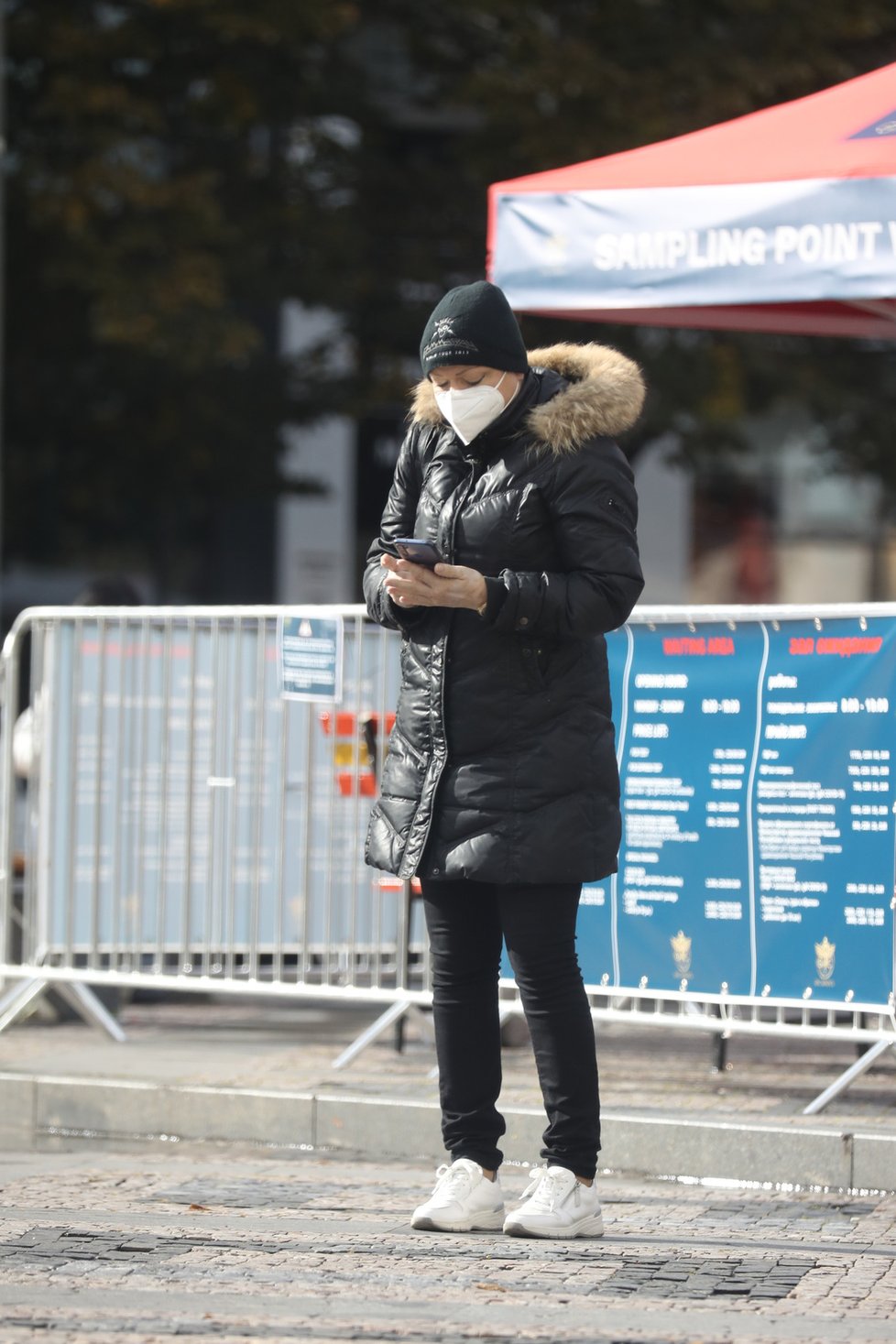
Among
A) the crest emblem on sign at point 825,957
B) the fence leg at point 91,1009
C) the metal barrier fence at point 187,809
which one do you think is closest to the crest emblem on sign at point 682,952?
the crest emblem on sign at point 825,957

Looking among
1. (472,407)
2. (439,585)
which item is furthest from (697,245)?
(439,585)

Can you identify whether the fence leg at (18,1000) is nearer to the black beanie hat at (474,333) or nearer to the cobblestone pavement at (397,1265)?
the cobblestone pavement at (397,1265)

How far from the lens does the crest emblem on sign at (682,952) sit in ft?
20.6

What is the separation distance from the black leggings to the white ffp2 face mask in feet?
3.44

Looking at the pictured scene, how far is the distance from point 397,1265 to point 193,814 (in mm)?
3063

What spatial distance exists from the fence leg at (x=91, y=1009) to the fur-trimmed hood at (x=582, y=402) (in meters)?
3.10

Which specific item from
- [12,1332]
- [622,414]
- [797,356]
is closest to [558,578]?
[622,414]

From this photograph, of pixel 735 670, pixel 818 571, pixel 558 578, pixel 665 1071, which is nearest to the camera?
pixel 558 578

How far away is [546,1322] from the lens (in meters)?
4.00

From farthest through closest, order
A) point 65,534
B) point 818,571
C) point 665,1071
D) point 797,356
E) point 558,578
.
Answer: point 818,571 → point 65,534 → point 797,356 → point 665,1071 → point 558,578

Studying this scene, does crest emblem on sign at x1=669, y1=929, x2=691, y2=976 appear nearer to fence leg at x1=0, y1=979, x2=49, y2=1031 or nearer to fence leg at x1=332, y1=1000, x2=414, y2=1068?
fence leg at x1=332, y1=1000, x2=414, y2=1068

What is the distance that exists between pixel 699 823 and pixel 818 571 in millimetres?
16384

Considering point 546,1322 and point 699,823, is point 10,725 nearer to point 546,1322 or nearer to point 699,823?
point 699,823

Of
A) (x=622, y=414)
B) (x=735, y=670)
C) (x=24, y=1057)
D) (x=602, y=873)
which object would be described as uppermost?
(x=622, y=414)
